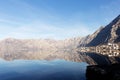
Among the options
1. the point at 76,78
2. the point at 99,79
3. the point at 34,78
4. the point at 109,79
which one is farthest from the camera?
the point at 34,78

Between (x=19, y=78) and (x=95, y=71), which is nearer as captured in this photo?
(x=95, y=71)

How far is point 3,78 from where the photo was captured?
111125mm

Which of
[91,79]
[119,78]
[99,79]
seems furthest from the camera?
[91,79]

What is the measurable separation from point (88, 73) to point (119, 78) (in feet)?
85.6

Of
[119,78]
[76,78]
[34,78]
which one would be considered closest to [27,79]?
[34,78]

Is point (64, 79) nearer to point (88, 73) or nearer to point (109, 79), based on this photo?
point (88, 73)

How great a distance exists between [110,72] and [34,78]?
49459 mm

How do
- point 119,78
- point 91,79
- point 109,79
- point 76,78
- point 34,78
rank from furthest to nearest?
point 34,78 < point 76,78 < point 91,79 < point 109,79 < point 119,78

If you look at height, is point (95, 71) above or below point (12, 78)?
above

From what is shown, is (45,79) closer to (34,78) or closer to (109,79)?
(34,78)

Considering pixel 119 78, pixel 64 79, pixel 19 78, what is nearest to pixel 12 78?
pixel 19 78

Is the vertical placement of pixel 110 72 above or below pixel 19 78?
above

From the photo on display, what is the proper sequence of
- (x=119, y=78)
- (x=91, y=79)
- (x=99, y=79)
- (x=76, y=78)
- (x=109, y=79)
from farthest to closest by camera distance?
(x=76, y=78)
(x=91, y=79)
(x=99, y=79)
(x=109, y=79)
(x=119, y=78)

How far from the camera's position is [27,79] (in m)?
105
